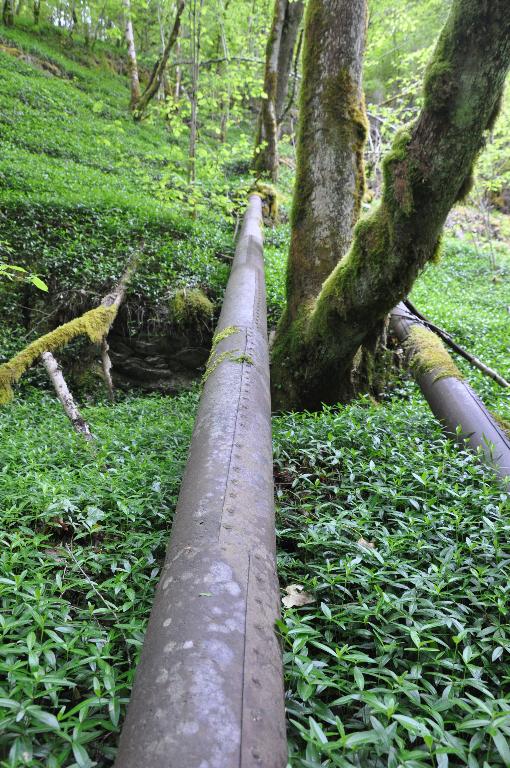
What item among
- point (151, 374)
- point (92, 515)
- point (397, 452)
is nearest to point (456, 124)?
point (397, 452)

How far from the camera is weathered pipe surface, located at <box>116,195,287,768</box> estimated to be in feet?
3.18

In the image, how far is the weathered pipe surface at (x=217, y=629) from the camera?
3.18 ft

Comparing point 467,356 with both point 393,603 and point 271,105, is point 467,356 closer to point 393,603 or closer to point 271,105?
point 393,603

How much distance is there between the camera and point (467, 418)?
3.40 meters

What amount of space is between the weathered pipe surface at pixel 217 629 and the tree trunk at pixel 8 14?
29.2 metres

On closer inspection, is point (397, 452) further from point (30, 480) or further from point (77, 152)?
point (77, 152)

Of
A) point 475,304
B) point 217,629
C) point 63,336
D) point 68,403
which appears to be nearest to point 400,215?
point 217,629

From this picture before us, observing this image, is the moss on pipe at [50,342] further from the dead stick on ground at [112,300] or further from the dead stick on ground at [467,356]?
the dead stick on ground at [467,356]

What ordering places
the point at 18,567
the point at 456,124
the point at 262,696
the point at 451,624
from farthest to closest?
1. the point at 456,124
2. the point at 18,567
3. the point at 451,624
4. the point at 262,696

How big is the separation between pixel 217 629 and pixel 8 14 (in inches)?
1195

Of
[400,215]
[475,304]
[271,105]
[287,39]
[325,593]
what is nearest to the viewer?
[325,593]

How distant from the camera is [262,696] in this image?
1099mm

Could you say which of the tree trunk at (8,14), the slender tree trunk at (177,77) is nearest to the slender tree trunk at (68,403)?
the slender tree trunk at (177,77)

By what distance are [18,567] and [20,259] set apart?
5.93 metres
